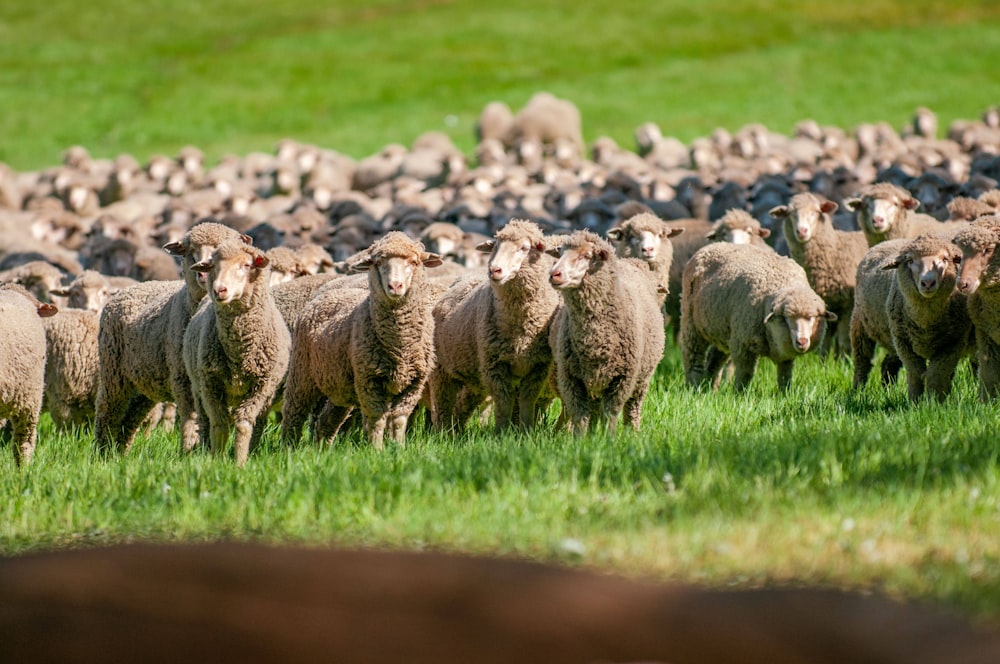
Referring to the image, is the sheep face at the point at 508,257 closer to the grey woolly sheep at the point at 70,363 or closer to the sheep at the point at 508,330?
the sheep at the point at 508,330

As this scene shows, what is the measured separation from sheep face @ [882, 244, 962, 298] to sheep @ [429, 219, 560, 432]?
2.55 meters

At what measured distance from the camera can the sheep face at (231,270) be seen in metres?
8.53

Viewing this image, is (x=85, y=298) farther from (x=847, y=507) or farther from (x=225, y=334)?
(x=847, y=507)

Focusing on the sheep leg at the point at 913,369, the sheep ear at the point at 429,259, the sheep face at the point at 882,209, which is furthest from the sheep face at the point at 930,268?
the sheep face at the point at 882,209

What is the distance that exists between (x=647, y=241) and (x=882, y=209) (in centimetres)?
306

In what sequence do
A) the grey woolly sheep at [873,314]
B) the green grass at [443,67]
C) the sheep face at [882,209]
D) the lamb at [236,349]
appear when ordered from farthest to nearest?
the green grass at [443,67]
the sheep face at [882,209]
the grey woolly sheep at [873,314]
the lamb at [236,349]

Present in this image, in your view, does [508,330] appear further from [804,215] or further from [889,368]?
[804,215]

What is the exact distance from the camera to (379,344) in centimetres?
908

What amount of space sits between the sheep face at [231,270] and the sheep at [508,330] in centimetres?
157

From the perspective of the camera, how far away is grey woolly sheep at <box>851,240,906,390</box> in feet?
35.3

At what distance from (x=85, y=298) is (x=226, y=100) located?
1146 inches

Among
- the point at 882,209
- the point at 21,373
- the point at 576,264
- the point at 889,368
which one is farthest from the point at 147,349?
the point at 882,209

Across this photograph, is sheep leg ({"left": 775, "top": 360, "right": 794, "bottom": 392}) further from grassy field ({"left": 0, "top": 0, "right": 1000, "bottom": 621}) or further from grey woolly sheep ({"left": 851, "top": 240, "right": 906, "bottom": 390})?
grey woolly sheep ({"left": 851, "top": 240, "right": 906, "bottom": 390})

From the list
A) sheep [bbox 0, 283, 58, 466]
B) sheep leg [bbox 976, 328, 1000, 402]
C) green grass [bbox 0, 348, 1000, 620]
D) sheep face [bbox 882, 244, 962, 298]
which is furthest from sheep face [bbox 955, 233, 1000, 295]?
sheep [bbox 0, 283, 58, 466]
